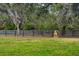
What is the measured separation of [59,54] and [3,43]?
26.3 inches

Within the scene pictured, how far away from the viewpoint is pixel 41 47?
14359 millimetres

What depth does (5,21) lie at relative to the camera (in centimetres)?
1438

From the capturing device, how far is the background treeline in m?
14.4

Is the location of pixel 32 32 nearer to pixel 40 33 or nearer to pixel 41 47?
pixel 40 33

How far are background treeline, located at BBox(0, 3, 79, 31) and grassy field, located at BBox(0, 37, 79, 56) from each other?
15 centimetres

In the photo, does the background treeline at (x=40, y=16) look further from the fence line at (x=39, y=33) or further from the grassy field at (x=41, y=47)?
the grassy field at (x=41, y=47)

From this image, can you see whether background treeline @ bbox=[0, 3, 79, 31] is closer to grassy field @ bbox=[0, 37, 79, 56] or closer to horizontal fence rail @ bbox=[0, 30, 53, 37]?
horizontal fence rail @ bbox=[0, 30, 53, 37]

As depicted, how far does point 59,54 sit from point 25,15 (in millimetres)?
606

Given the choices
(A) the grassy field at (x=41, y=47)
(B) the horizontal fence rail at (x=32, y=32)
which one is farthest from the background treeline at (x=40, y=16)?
(A) the grassy field at (x=41, y=47)

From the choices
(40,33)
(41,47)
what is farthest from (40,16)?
(41,47)

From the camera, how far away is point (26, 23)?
565 inches

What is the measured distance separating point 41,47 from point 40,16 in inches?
14.3

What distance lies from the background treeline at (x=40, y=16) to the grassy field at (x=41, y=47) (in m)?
0.15

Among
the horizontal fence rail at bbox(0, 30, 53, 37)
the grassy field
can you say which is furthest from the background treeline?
the grassy field
